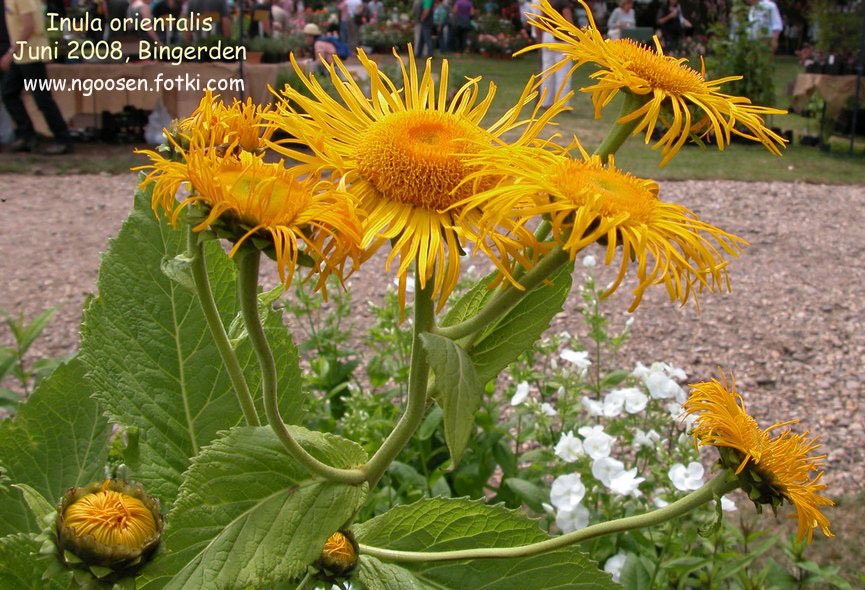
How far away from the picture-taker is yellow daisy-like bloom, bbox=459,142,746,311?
2.36ft

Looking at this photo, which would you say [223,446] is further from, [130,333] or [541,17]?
[541,17]

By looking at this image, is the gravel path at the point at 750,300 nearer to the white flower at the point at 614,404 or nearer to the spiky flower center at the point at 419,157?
the white flower at the point at 614,404

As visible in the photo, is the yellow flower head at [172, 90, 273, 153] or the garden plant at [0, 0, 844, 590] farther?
the yellow flower head at [172, 90, 273, 153]

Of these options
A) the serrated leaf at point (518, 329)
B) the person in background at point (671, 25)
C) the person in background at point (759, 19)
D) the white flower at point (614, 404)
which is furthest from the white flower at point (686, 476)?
the person in background at point (671, 25)

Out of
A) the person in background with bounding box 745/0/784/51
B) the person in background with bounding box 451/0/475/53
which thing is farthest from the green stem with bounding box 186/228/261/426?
the person in background with bounding box 451/0/475/53

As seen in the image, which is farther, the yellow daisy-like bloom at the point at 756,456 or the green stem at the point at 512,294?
the yellow daisy-like bloom at the point at 756,456

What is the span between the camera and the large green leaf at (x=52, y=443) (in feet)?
3.59

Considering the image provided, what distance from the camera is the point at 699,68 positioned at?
3.30 ft

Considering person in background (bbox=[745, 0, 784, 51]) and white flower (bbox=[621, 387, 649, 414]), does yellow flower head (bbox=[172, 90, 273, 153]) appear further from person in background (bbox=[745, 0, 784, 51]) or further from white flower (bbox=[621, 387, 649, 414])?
person in background (bbox=[745, 0, 784, 51])

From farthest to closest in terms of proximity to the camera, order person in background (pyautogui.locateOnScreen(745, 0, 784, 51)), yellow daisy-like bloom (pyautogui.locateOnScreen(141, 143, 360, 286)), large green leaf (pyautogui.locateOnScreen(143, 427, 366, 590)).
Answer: person in background (pyautogui.locateOnScreen(745, 0, 784, 51)) → large green leaf (pyautogui.locateOnScreen(143, 427, 366, 590)) → yellow daisy-like bloom (pyautogui.locateOnScreen(141, 143, 360, 286))

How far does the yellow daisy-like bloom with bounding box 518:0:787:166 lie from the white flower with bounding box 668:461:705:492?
116 centimetres

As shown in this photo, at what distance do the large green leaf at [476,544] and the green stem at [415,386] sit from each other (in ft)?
0.42

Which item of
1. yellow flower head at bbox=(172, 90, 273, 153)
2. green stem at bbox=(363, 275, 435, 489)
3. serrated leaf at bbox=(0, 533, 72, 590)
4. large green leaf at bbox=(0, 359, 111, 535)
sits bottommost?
serrated leaf at bbox=(0, 533, 72, 590)

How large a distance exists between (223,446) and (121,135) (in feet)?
30.9
